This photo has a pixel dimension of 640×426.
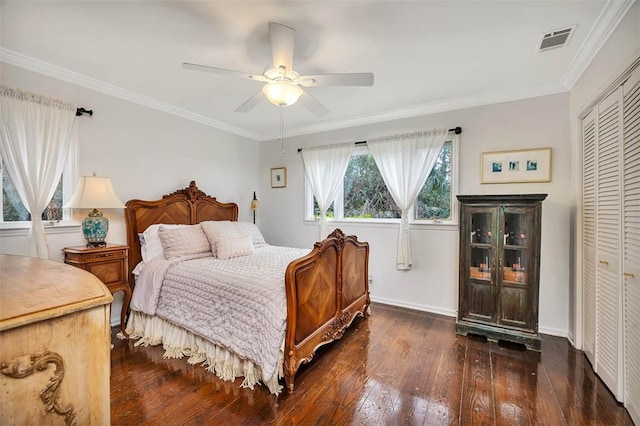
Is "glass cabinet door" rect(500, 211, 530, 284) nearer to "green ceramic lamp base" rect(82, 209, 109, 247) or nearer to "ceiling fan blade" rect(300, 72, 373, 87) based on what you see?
"ceiling fan blade" rect(300, 72, 373, 87)

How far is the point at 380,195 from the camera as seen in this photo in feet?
12.9

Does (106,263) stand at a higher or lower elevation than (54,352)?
lower

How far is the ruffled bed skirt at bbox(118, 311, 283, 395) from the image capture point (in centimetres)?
209

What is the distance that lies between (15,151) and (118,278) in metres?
1.34

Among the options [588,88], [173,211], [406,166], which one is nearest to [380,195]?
[406,166]

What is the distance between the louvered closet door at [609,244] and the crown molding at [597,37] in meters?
0.41

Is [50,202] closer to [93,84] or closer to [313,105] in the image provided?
[93,84]

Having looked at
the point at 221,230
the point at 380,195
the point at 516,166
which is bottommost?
the point at 221,230

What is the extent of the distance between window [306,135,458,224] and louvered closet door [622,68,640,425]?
1.60m

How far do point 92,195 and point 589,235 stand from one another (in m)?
4.39

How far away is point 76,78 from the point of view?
9.05ft

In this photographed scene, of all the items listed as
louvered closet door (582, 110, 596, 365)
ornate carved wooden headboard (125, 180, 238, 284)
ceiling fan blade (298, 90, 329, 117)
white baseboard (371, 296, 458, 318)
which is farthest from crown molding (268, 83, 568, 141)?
white baseboard (371, 296, 458, 318)

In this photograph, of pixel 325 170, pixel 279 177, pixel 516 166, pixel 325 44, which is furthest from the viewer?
pixel 279 177

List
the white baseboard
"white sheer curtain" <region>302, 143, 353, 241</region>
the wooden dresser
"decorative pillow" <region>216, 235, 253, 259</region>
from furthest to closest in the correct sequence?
"white sheer curtain" <region>302, 143, 353, 241</region> → the white baseboard → "decorative pillow" <region>216, 235, 253, 259</region> → the wooden dresser
